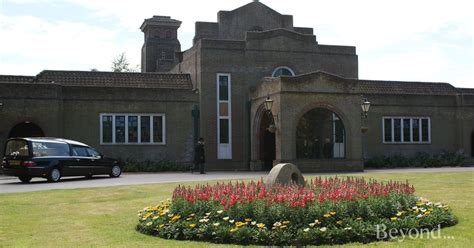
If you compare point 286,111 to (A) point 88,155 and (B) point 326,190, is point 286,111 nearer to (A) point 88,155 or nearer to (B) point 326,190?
(A) point 88,155

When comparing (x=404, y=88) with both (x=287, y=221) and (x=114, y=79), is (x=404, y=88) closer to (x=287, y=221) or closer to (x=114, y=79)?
(x=114, y=79)

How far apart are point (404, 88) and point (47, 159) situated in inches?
1022

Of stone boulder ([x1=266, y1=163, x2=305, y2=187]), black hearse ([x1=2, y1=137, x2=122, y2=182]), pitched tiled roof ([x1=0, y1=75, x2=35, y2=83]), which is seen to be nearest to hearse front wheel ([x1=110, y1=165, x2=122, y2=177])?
black hearse ([x1=2, y1=137, x2=122, y2=182])

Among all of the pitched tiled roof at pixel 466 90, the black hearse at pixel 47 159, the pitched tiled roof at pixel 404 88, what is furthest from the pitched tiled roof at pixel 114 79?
the pitched tiled roof at pixel 466 90

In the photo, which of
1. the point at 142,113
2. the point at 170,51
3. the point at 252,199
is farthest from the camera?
the point at 170,51

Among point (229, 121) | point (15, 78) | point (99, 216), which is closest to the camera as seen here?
point (99, 216)

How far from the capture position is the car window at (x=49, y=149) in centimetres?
2262

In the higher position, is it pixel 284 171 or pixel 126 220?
pixel 284 171

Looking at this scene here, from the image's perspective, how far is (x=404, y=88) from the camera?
3953cm

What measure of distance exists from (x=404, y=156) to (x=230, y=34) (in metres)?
13.9

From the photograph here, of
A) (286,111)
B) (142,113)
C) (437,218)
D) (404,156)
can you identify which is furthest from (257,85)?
(437,218)

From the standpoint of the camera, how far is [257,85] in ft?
107

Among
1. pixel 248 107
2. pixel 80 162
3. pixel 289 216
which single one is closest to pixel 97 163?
pixel 80 162

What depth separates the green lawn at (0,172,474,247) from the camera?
9344 mm
